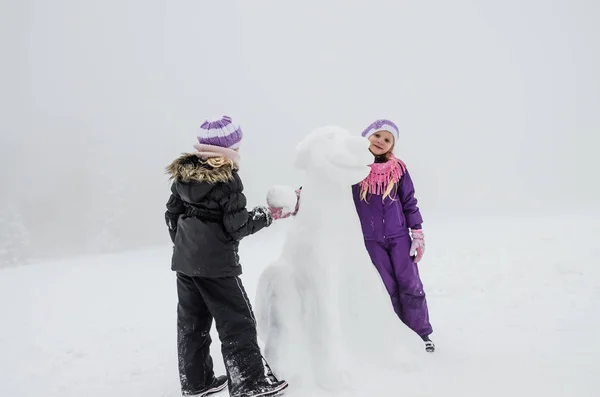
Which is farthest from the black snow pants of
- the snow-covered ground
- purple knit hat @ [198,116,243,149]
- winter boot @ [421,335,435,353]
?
winter boot @ [421,335,435,353]

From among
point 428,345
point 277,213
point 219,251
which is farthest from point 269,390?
point 428,345

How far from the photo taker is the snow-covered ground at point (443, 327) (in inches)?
113

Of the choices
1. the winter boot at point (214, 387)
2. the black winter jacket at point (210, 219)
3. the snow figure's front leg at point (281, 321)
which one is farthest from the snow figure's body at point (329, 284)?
the winter boot at point (214, 387)

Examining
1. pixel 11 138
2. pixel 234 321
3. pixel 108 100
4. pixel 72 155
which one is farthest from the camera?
pixel 108 100

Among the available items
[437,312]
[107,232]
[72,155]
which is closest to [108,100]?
[72,155]

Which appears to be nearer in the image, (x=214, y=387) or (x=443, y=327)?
(x=214, y=387)

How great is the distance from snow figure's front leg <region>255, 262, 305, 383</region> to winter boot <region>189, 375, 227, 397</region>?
0.41 meters

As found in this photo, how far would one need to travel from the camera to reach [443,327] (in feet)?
13.3

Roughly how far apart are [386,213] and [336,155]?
0.76m

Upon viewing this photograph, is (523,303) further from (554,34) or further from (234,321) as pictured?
(554,34)

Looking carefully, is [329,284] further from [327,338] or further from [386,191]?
[386,191]

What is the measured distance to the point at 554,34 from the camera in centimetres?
18538

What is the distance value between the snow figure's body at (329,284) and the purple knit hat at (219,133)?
45cm

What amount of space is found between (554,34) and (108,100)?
174 m
